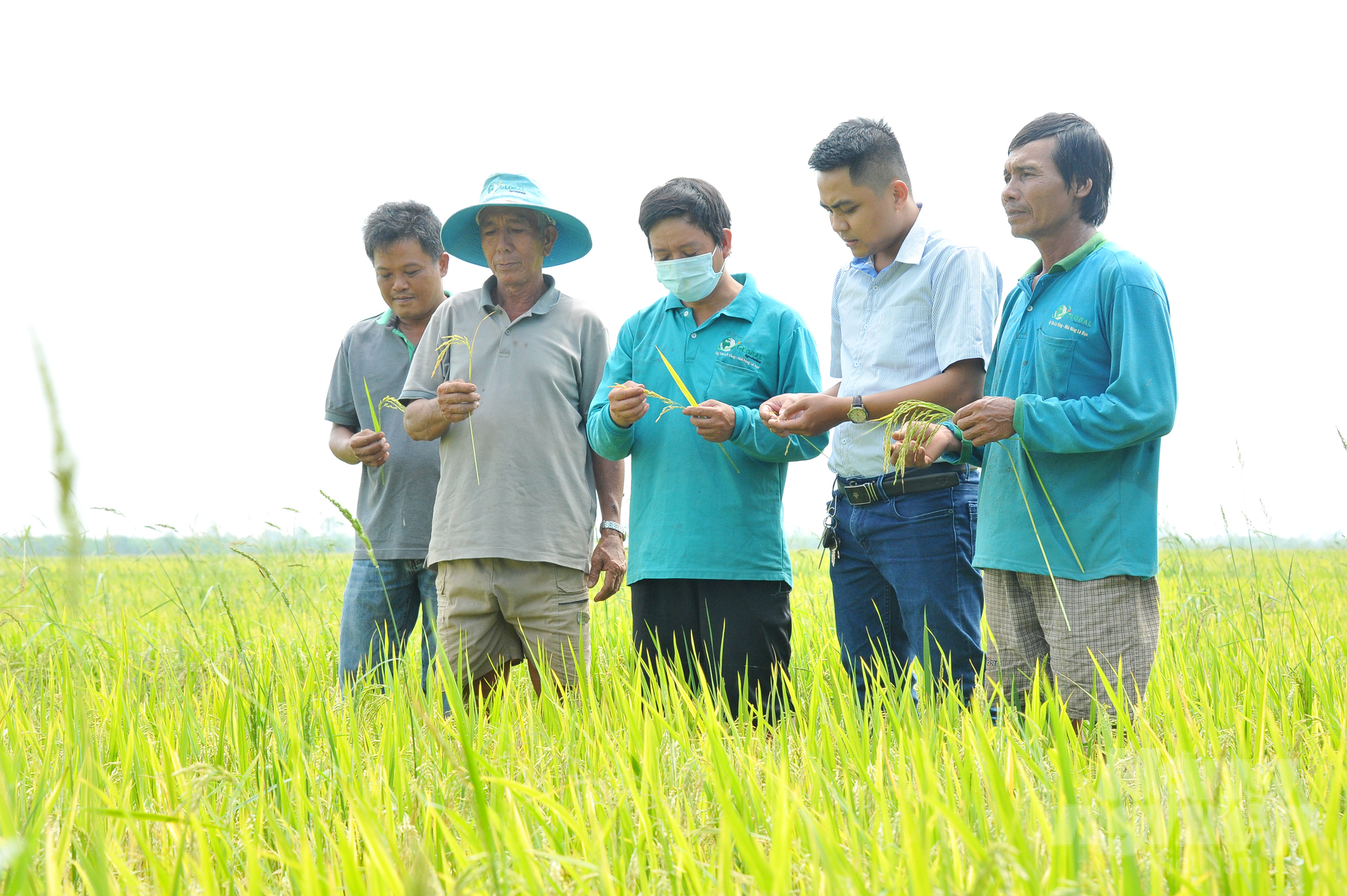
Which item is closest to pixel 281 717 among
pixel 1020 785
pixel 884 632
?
pixel 884 632

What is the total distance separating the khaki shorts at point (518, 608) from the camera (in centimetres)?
321

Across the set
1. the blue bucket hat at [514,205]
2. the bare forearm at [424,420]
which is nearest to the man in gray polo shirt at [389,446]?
the blue bucket hat at [514,205]

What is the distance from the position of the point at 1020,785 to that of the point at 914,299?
1.55 m

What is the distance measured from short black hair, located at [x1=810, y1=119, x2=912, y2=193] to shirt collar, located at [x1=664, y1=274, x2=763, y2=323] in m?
0.45

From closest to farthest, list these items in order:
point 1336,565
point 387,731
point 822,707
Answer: point 387,731
point 822,707
point 1336,565

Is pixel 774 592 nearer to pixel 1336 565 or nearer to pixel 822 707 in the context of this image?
pixel 822 707

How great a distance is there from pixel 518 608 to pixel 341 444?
3.86ft

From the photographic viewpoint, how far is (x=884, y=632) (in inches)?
122

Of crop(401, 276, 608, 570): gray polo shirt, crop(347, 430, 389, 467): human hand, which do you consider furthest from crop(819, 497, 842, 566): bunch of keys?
crop(347, 430, 389, 467): human hand

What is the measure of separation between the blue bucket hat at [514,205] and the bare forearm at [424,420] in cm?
74

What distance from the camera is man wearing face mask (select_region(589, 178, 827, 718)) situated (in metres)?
3.01

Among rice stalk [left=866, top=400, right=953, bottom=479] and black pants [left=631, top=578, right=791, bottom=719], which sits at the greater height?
rice stalk [left=866, top=400, right=953, bottom=479]

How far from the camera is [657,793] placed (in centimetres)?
185

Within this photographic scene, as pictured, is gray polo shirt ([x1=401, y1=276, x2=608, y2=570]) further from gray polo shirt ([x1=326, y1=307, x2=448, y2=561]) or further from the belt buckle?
the belt buckle
